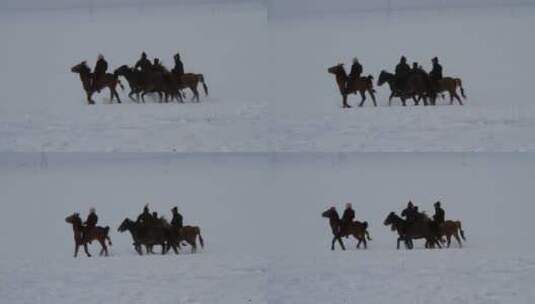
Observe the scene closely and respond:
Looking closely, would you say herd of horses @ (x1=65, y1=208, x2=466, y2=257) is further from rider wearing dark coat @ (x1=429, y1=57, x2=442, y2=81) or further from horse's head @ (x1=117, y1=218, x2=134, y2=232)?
rider wearing dark coat @ (x1=429, y1=57, x2=442, y2=81)

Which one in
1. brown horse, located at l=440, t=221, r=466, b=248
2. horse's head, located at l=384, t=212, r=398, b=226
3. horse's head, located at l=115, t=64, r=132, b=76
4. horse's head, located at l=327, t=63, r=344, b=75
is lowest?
brown horse, located at l=440, t=221, r=466, b=248

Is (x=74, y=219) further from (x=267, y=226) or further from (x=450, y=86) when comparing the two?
(x=450, y=86)

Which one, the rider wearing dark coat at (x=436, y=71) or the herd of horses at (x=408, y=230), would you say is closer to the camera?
the herd of horses at (x=408, y=230)

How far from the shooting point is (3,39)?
18.2 feet

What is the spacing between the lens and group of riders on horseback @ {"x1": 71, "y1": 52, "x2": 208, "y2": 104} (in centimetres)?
535

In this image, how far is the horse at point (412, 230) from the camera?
5117 millimetres

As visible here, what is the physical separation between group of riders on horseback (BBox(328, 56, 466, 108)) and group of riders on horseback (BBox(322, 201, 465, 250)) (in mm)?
634

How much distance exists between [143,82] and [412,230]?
1722 mm

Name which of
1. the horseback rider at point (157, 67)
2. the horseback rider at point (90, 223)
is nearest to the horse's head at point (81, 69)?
the horseback rider at point (157, 67)

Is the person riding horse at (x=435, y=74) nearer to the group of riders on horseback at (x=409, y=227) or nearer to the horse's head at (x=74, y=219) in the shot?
the group of riders on horseback at (x=409, y=227)

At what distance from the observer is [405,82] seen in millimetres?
5328

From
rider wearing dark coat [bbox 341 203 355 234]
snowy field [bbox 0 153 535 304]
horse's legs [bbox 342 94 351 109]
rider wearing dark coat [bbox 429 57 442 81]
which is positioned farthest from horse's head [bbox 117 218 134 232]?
rider wearing dark coat [bbox 429 57 442 81]

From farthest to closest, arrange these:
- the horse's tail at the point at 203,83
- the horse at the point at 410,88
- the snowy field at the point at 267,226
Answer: the horse's tail at the point at 203,83, the horse at the point at 410,88, the snowy field at the point at 267,226

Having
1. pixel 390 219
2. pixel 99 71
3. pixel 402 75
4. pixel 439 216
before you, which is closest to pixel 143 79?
pixel 99 71
